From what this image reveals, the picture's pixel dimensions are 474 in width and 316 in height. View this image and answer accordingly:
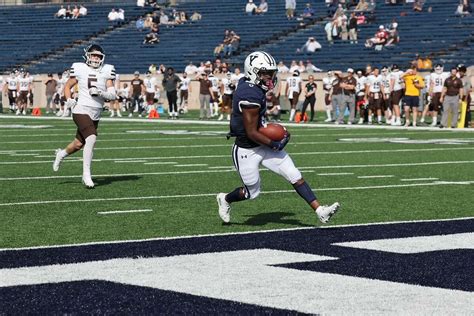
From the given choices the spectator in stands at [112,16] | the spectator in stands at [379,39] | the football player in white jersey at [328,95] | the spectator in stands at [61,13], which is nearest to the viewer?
the football player in white jersey at [328,95]

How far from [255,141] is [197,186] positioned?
12.4ft

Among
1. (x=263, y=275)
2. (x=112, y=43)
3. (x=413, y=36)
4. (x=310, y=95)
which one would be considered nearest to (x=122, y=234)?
(x=263, y=275)

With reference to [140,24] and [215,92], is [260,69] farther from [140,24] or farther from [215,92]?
[140,24]

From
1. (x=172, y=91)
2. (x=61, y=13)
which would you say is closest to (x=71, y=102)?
(x=172, y=91)

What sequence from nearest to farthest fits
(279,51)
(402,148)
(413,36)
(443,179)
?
(443,179) → (402,148) → (413,36) → (279,51)

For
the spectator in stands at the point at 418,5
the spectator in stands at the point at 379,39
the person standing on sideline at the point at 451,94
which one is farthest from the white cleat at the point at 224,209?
the spectator in stands at the point at 418,5

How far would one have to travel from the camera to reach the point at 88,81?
1290 centimetres

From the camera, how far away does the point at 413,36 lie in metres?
38.8

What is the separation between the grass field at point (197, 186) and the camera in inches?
366

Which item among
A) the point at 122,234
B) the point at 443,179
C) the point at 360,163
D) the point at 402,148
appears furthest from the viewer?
the point at 402,148

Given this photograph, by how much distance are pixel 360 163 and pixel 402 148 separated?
341 centimetres

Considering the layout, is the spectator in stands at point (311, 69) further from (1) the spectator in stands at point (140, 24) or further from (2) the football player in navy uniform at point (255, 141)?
(2) the football player in navy uniform at point (255, 141)

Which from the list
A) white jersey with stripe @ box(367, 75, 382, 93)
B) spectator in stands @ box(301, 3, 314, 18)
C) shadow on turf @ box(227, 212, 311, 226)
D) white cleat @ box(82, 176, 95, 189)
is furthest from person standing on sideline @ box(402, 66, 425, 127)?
shadow on turf @ box(227, 212, 311, 226)

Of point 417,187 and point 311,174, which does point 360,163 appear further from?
point 417,187
